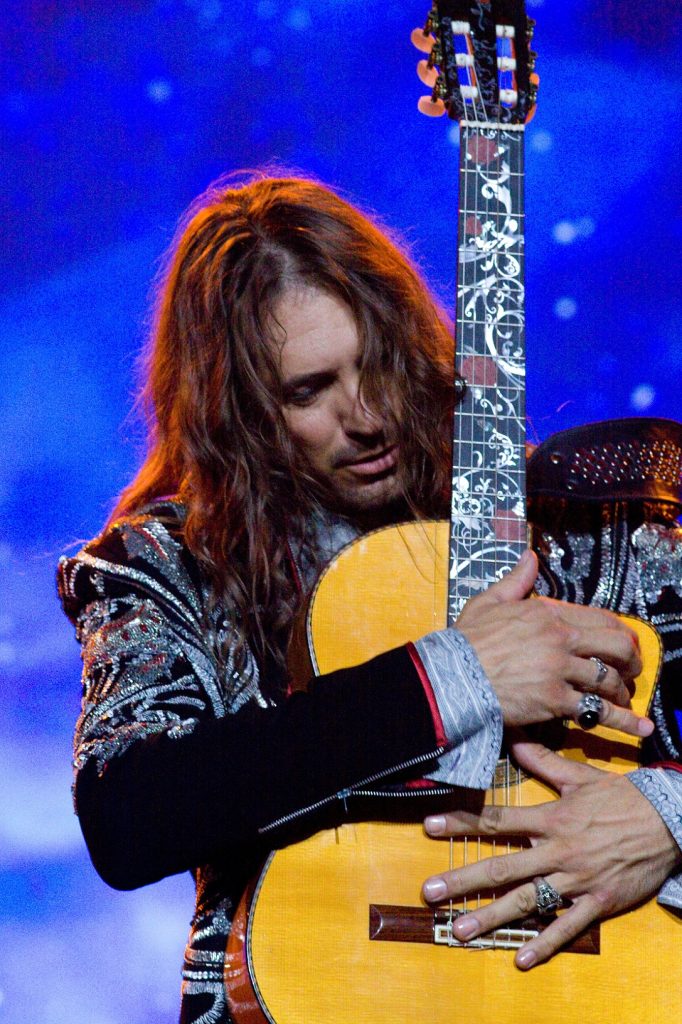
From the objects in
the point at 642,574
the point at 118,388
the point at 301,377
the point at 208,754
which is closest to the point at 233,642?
the point at 208,754

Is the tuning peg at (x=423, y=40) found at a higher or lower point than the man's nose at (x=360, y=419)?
higher

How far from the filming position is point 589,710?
147 centimetres

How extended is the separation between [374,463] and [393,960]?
734mm

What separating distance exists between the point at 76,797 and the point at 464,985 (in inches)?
18.7

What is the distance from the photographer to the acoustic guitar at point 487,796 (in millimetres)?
1354

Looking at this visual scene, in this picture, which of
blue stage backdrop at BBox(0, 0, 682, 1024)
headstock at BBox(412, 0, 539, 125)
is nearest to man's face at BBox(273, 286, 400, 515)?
headstock at BBox(412, 0, 539, 125)

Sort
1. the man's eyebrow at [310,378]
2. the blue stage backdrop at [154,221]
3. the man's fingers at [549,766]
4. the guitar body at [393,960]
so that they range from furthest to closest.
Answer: the blue stage backdrop at [154,221] → the man's eyebrow at [310,378] → the man's fingers at [549,766] → the guitar body at [393,960]

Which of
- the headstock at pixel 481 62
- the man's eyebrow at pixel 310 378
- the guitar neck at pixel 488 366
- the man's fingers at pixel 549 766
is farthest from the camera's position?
the man's eyebrow at pixel 310 378

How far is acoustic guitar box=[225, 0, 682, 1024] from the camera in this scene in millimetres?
1354

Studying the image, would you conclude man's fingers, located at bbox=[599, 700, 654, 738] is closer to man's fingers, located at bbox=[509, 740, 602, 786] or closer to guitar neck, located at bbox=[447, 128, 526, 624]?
man's fingers, located at bbox=[509, 740, 602, 786]

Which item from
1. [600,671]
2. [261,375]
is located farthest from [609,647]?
[261,375]

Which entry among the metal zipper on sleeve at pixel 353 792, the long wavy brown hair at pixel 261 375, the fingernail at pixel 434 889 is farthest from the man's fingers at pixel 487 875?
the long wavy brown hair at pixel 261 375

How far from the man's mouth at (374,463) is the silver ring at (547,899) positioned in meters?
0.66

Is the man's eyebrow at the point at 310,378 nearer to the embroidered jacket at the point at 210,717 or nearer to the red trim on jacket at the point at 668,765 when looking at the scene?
the embroidered jacket at the point at 210,717
